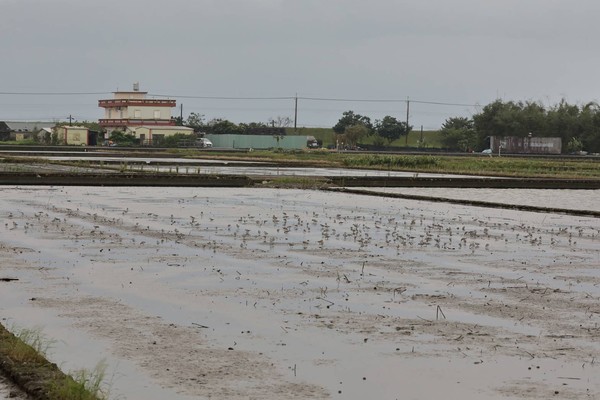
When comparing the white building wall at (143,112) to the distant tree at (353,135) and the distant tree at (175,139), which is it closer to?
the distant tree at (175,139)

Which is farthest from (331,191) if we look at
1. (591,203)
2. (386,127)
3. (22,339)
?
(386,127)

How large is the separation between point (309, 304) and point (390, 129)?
119 meters

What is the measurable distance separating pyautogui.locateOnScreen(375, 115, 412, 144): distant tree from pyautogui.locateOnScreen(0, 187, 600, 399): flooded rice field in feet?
356

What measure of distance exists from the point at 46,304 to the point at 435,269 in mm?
5403

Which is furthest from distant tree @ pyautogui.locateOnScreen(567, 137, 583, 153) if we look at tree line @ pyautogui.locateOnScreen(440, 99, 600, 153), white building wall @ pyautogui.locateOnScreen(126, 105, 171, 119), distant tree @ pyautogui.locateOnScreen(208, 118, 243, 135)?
white building wall @ pyautogui.locateOnScreen(126, 105, 171, 119)

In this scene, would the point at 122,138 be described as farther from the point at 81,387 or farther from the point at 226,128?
the point at 81,387

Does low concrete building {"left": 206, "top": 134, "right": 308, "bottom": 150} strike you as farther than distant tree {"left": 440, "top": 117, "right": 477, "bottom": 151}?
No

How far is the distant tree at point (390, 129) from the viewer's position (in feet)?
424

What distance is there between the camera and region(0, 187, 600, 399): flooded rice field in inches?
308

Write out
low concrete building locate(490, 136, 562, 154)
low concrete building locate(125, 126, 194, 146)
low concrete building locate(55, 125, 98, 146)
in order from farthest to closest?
1. low concrete building locate(125, 126, 194, 146)
2. low concrete building locate(490, 136, 562, 154)
3. low concrete building locate(55, 125, 98, 146)

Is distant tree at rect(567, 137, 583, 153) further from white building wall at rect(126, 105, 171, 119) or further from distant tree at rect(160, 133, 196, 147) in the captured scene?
white building wall at rect(126, 105, 171, 119)

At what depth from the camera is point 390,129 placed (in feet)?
424

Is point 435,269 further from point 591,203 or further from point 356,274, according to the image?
point 591,203

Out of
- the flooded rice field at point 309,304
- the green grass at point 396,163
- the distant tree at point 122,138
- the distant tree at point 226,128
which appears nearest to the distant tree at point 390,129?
the distant tree at point 226,128
